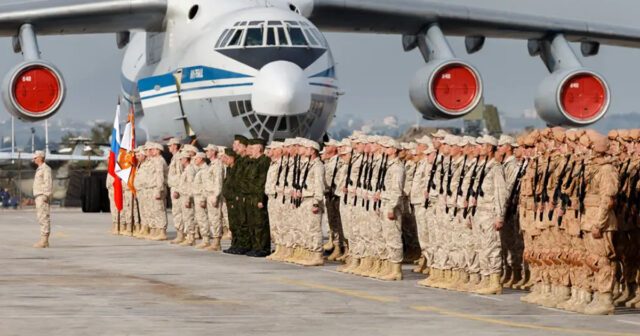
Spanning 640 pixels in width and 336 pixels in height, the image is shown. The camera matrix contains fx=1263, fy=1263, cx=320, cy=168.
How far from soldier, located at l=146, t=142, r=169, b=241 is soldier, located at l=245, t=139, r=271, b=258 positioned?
4.06m

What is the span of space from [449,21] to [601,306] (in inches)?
550

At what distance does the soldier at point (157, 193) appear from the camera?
22297mm

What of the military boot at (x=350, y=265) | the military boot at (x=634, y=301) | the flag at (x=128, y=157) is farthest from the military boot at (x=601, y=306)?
the flag at (x=128, y=157)

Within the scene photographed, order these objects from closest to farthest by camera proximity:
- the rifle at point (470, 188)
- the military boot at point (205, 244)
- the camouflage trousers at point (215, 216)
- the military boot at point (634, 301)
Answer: the military boot at point (634, 301) < the rifle at point (470, 188) < the camouflage trousers at point (215, 216) < the military boot at point (205, 244)

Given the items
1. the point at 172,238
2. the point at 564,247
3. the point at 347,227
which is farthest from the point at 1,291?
the point at 172,238

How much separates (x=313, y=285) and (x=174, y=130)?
1013 centimetres

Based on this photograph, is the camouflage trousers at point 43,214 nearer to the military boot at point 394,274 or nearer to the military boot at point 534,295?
the military boot at point 394,274

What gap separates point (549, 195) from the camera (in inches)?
479

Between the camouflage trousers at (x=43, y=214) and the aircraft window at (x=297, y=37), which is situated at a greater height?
the aircraft window at (x=297, y=37)

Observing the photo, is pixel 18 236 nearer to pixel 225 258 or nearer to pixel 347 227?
pixel 225 258

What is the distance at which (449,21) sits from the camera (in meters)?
24.7

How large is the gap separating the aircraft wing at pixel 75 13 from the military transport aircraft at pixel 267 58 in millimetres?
22

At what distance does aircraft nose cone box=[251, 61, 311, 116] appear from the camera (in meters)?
20.2

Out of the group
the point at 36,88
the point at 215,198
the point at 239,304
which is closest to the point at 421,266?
the point at 239,304
